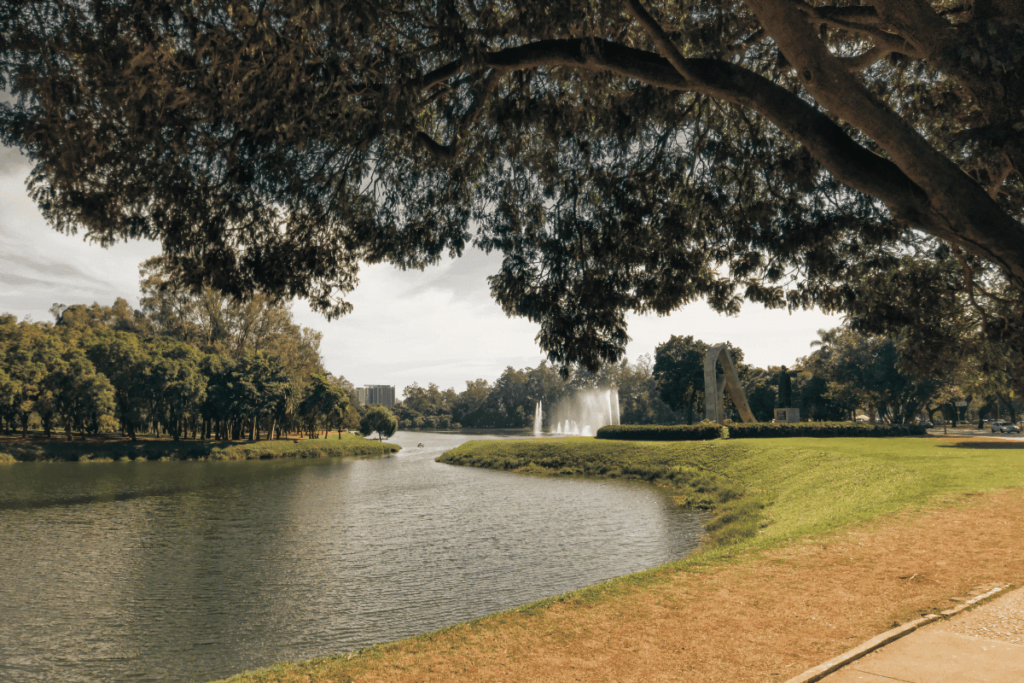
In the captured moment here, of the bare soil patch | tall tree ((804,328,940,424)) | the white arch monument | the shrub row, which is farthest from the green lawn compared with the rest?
tall tree ((804,328,940,424))

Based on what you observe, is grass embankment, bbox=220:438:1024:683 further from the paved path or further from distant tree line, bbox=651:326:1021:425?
distant tree line, bbox=651:326:1021:425

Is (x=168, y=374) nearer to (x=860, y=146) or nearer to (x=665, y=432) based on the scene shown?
(x=665, y=432)

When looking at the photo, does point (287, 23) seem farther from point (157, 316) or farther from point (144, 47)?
point (157, 316)

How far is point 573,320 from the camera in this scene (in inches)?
380

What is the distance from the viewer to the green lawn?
17.7 meters

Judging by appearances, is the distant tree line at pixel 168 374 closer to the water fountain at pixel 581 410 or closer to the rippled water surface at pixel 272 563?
the rippled water surface at pixel 272 563

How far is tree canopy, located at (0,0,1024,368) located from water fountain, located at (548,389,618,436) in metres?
96.7

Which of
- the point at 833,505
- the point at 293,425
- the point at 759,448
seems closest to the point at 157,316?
the point at 293,425

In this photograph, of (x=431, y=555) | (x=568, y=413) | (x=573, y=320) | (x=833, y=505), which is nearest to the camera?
(x=573, y=320)

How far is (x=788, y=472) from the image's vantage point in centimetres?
2761

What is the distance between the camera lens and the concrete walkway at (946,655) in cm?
544

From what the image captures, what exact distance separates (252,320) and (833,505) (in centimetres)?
7373

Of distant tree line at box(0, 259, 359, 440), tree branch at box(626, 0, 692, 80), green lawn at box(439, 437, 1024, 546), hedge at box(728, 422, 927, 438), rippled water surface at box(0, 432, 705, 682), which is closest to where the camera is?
tree branch at box(626, 0, 692, 80)

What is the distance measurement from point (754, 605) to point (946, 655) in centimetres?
296
